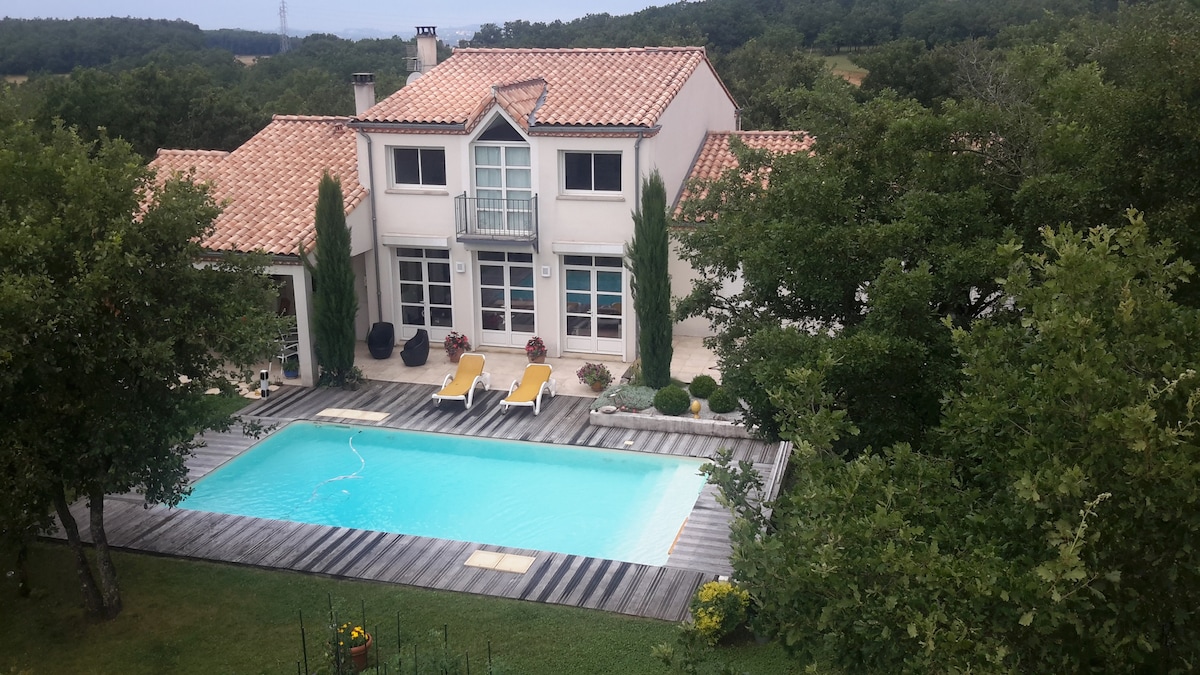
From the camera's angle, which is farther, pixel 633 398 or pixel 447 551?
pixel 633 398

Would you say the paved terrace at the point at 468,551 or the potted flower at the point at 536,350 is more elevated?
the potted flower at the point at 536,350

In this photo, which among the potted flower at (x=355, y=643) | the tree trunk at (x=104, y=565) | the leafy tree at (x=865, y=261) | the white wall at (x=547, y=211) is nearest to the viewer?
the leafy tree at (x=865, y=261)

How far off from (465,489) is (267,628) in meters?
5.56

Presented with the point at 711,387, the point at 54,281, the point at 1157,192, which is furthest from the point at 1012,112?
the point at 54,281

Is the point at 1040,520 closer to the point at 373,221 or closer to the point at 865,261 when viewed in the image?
the point at 865,261

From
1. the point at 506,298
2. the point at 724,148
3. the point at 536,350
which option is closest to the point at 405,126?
the point at 506,298

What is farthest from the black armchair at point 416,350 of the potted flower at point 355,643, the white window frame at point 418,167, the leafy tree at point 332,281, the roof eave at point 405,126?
the potted flower at point 355,643

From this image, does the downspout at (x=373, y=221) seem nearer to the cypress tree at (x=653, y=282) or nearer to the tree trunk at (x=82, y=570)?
the cypress tree at (x=653, y=282)

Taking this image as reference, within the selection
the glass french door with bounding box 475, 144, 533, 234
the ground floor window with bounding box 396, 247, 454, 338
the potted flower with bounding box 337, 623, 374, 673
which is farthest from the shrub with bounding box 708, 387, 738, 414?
the potted flower with bounding box 337, 623, 374, 673

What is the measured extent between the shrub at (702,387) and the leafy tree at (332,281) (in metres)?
7.77

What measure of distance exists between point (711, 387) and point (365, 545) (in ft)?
27.4

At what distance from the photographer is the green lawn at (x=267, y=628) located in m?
11.8

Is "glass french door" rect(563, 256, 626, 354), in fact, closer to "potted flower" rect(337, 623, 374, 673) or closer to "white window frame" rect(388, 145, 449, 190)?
"white window frame" rect(388, 145, 449, 190)

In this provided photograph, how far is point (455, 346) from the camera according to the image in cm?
2394
